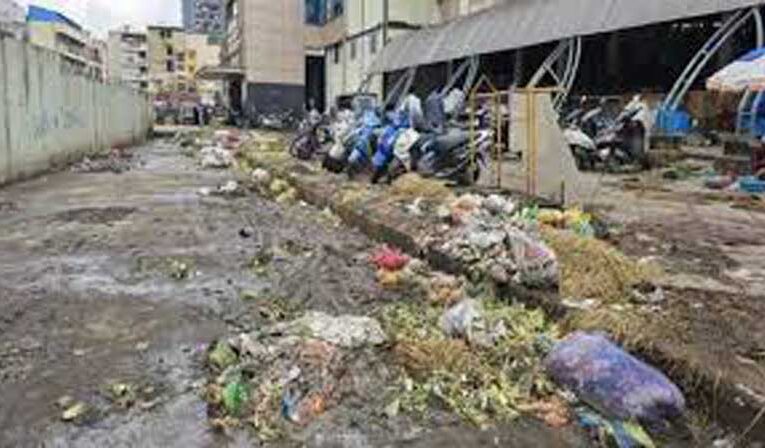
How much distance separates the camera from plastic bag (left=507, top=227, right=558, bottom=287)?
5.20m

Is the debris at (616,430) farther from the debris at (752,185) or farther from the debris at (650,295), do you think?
the debris at (752,185)

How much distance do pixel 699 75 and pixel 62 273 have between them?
1311cm

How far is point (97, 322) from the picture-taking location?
526cm

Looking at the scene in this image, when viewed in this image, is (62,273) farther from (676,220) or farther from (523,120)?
(676,220)

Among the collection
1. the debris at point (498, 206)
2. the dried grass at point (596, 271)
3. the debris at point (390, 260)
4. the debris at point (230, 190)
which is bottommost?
the debris at point (390, 260)

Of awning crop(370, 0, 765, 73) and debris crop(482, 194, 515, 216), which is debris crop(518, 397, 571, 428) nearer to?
debris crop(482, 194, 515, 216)

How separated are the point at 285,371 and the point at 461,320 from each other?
115 centimetres

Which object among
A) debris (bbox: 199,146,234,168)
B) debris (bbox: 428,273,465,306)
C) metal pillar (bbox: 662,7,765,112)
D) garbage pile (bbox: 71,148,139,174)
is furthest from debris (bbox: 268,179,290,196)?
debris (bbox: 428,273,465,306)

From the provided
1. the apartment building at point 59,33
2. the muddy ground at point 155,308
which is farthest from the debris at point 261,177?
the apartment building at point 59,33

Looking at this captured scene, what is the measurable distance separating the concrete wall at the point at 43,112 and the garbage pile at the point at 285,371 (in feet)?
35.2

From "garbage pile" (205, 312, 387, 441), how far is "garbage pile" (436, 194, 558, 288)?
1.11 metres

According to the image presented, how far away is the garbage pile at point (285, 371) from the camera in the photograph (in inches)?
146

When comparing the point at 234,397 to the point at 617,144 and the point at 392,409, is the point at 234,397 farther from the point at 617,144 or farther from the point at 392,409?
the point at 617,144

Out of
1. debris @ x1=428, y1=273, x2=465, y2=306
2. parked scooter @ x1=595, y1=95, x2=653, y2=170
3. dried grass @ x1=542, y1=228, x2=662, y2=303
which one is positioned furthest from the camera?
parked scooter @ x1=595, y1=95, x2=653, y2=170
